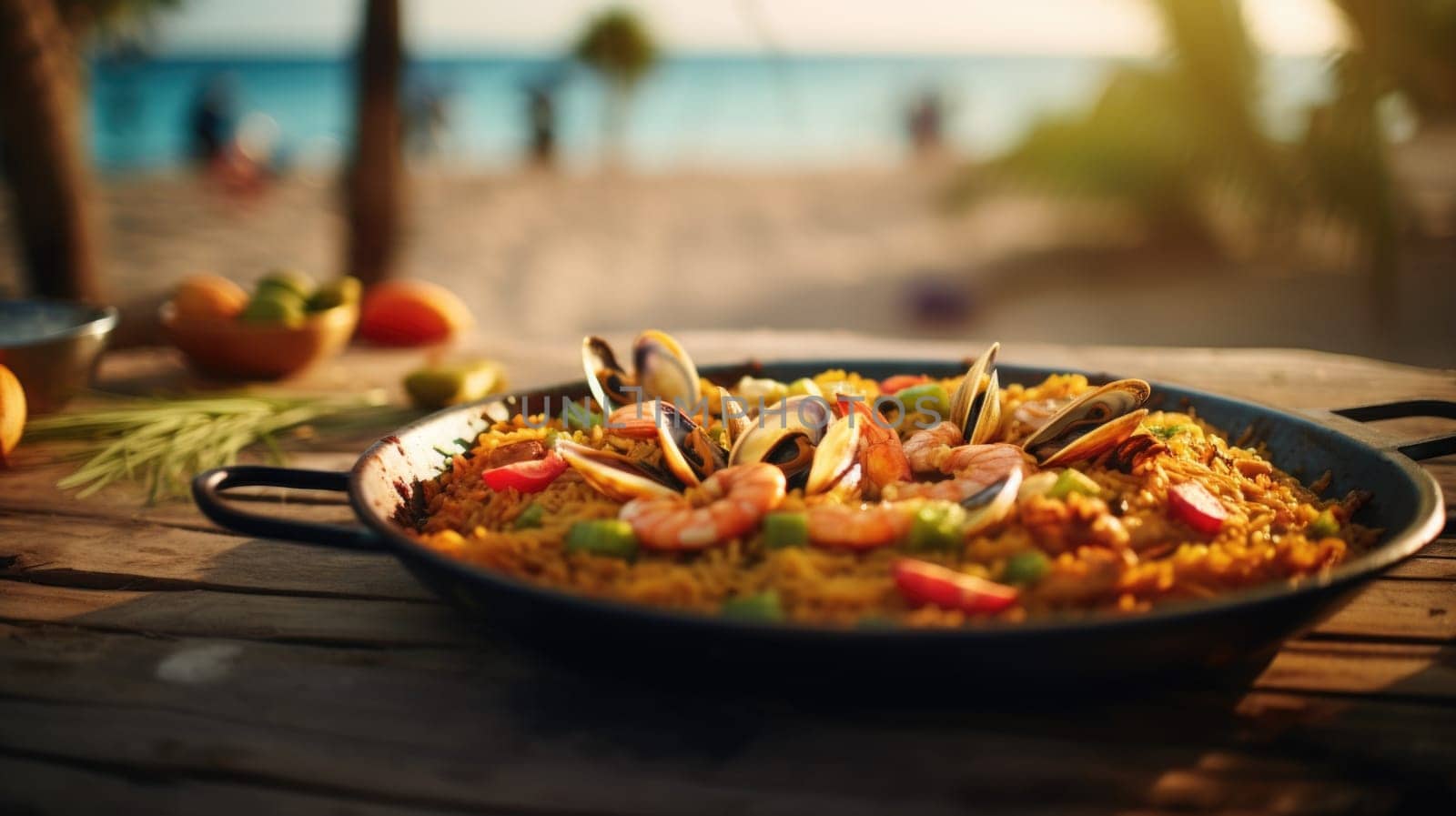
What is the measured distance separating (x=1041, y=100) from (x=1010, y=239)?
3672 millimetres

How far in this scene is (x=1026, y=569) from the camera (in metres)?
1.40

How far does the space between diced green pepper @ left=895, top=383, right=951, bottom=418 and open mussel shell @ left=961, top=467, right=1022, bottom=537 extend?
673mm

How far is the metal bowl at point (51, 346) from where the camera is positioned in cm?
265

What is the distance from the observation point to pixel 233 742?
132 cm

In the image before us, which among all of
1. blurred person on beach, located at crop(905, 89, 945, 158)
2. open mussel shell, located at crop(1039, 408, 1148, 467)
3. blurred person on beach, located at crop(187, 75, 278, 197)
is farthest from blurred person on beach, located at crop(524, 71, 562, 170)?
open mussel shell, located at crop(1039, 408, 1148, 467)

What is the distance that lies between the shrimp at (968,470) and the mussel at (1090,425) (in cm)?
10

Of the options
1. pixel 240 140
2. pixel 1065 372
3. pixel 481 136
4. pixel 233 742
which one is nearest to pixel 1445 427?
pixel 1065 372

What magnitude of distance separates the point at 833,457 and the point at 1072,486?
41 centimetres

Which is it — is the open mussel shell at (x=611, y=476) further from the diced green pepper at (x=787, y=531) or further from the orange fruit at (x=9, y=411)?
the orange fruit at (x=9, y=411)

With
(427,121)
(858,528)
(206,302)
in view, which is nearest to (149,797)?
(858,528)

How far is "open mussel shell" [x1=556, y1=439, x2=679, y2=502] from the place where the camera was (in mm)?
1749

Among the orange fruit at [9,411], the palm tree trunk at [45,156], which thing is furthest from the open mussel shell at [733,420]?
the palm tree trunk at [45,156]

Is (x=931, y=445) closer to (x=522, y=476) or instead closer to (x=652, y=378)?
(x=652, y=378)

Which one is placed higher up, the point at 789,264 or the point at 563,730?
the point at 563,730
